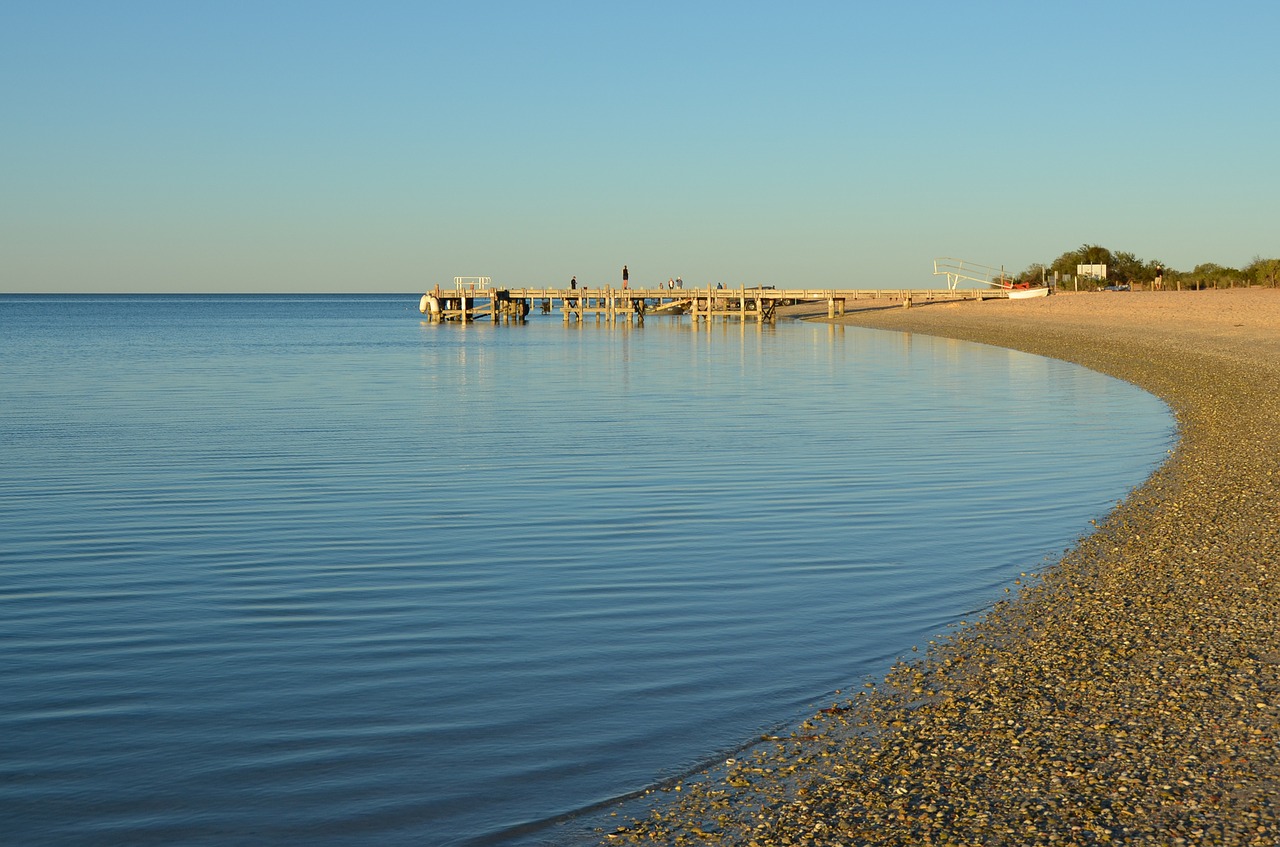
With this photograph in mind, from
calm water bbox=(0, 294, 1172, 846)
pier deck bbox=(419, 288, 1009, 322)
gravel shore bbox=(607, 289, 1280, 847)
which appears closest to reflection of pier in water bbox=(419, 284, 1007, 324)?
pier deck bbox=(419, 288, 1009, 322)

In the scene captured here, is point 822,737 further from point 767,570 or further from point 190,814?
point 767,570

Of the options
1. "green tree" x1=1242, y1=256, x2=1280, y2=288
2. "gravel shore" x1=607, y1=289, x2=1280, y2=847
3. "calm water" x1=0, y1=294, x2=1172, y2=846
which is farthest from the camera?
"green tree" x1=1242, y1=256, x2=1280, y2=288

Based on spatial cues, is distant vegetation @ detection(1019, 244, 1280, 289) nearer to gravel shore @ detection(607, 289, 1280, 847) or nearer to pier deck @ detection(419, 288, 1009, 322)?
pier deck @ detection(419, 288, 1009, 322)

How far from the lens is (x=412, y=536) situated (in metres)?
12.8

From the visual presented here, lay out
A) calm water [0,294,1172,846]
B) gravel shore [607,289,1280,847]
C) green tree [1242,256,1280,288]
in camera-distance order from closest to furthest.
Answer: gravel shore [607,289,1280,847]
calm water [0,294,1172,846]
green tree [1242,256,1280,288]

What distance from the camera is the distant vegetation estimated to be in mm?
70250

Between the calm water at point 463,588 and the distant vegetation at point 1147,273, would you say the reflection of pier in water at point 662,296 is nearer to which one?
the distant vegetation at point 1147,273

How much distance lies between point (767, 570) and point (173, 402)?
2195cm

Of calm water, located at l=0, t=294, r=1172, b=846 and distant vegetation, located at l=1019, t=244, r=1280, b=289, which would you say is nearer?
calm water, located at l=0, t=294, r=1172, b=846

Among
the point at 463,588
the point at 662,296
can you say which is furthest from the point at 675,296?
the point at 463,588

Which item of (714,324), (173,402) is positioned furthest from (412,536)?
(714,324)

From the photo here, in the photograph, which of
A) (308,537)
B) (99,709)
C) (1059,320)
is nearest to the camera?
(99,709)

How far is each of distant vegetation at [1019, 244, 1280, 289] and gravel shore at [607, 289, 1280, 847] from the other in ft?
209

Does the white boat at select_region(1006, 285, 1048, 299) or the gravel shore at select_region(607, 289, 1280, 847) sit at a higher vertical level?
the white boat at select_region(1006, 285, 1048, 299)
